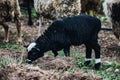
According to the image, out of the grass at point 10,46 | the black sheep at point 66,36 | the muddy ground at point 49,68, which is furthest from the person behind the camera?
the grass at point 10,46

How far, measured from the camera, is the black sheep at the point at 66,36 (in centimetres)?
925

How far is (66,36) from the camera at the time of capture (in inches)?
370

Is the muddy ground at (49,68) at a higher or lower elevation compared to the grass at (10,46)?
higher

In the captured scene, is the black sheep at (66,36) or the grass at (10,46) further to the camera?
the grass at (10,46)

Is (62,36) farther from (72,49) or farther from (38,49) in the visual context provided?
(72,49)

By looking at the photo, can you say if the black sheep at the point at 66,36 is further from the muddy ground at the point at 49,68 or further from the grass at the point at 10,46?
the grass at the point at 10,46

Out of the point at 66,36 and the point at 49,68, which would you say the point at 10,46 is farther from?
the point at 49,68

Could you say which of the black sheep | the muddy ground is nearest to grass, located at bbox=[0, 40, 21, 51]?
the muddy ground

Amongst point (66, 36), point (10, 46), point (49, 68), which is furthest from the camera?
point (10, 46)

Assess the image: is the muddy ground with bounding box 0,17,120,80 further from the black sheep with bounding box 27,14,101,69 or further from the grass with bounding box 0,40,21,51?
the grass with bounding box 0,40,21,51

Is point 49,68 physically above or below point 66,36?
below

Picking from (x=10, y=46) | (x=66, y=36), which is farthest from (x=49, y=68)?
(x=10, y=46)

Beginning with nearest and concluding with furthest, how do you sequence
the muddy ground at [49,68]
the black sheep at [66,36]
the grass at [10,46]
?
the muddy ground at [49,68], the black sheep at [66,36], the grass at [10,46]

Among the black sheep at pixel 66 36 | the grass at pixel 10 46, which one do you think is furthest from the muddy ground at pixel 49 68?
the grass at pixel 10 46
